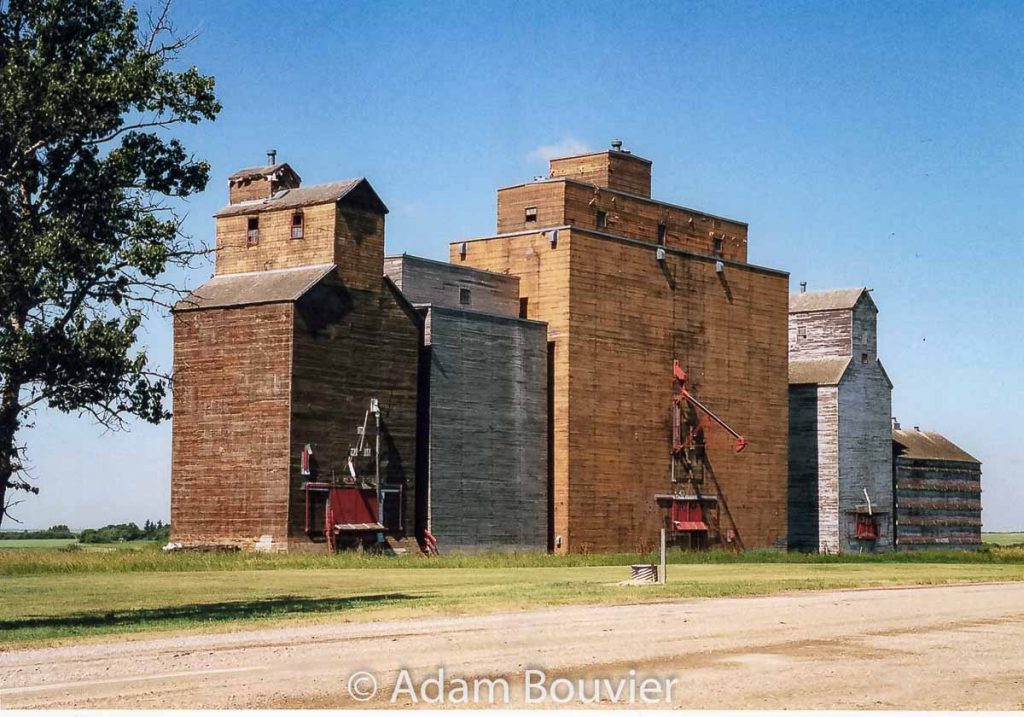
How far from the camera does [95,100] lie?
99.3 feet

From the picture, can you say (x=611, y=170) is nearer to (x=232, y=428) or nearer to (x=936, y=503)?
(x=232, y=428)

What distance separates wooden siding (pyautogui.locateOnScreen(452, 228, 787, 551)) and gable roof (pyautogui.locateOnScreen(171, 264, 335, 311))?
544 inches

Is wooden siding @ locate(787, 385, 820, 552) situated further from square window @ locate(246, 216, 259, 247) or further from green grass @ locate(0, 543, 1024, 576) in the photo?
square window @ locate(246, 216, 259, 247)

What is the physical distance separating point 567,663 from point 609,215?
56.3 metres

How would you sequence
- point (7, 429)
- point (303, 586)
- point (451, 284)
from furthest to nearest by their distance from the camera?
point (451, 284)
point (303, 586)
point (7, 429)

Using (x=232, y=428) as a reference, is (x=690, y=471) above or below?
below

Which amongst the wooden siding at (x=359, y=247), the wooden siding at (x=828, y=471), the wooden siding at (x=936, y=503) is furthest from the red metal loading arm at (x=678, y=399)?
the wooden siding at (x=936, y=503)

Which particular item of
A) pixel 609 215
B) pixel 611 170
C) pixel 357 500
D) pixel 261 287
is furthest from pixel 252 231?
pixel 611 170

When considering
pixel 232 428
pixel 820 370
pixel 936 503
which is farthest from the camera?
pixel 936 503

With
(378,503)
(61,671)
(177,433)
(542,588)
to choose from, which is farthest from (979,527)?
(61,671)

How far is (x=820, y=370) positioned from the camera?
89375mm

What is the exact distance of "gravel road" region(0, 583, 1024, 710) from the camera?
16859mm

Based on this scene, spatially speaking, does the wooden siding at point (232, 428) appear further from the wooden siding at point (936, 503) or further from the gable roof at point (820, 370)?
the wooden siding at point (936, 503)

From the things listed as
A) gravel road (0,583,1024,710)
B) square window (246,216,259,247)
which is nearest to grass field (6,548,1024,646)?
gravel road (0,583,1024,710)
